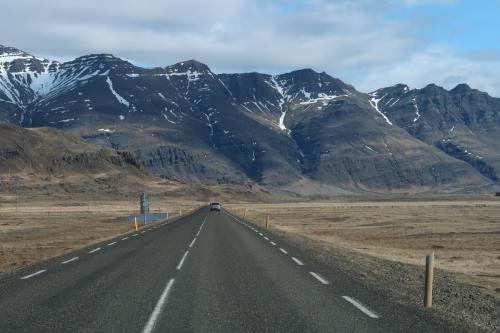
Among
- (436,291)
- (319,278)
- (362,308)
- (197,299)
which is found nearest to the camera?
(362,308)

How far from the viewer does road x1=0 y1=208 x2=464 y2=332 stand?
420 inches

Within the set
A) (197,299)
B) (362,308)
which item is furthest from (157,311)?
(362,308)

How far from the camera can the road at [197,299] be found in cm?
1067

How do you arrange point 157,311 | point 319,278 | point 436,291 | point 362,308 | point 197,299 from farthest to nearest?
point 319,278, point 436,291, point 197,299, point 362,308, point 157,311

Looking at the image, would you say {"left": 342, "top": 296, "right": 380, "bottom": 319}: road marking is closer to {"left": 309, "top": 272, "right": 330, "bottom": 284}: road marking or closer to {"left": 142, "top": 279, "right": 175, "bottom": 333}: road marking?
{"left": 309, "top": 272, "right": 330, "bottom": 284}: road marking

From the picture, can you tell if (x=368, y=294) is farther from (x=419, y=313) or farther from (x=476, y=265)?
(x=476, y=265)

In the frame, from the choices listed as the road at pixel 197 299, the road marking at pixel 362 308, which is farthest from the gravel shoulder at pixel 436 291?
the road marking at pixel 362 308

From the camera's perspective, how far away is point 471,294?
15047 mm

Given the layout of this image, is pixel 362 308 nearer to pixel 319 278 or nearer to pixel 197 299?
pixel 197 299

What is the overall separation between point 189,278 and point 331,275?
402 centimetres

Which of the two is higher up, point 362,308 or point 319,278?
point 362,308

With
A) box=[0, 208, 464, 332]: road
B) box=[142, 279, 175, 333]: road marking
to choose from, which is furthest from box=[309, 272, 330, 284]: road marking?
box=[142, 279, 175, 333]: road marking

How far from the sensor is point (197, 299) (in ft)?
43.7

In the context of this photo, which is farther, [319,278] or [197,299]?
[319,278]
